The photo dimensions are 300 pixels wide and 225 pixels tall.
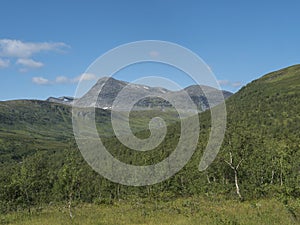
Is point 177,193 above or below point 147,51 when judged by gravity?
below

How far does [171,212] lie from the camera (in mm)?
34094

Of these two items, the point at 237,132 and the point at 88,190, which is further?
the point at 88,190

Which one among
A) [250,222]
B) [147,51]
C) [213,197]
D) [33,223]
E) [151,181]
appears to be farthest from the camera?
[151,181]

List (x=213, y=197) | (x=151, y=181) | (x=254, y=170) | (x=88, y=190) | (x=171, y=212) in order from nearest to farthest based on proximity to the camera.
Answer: (x=171, y=212)
(x=213, y=197)
(x=151, y=181)
(x=254, y=170)
(x=88, y=190)

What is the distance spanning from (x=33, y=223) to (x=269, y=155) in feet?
163

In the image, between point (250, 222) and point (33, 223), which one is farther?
point (33, 223)

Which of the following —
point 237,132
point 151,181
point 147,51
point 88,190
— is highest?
point 147,51

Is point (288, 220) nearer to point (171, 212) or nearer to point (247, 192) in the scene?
point (171, 212)

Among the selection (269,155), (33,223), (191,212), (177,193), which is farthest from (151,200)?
(269,155)

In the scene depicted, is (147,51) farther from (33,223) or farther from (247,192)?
(247,192)

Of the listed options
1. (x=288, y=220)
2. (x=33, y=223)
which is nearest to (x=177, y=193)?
(x=33, y=223)

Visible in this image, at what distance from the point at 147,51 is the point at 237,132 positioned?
1134 inches

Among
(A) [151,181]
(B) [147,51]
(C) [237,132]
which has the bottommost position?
(A) [151,181]

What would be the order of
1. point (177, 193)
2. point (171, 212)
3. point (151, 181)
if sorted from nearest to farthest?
point (171, 212) → point (151, 181) → point (177, 193)
